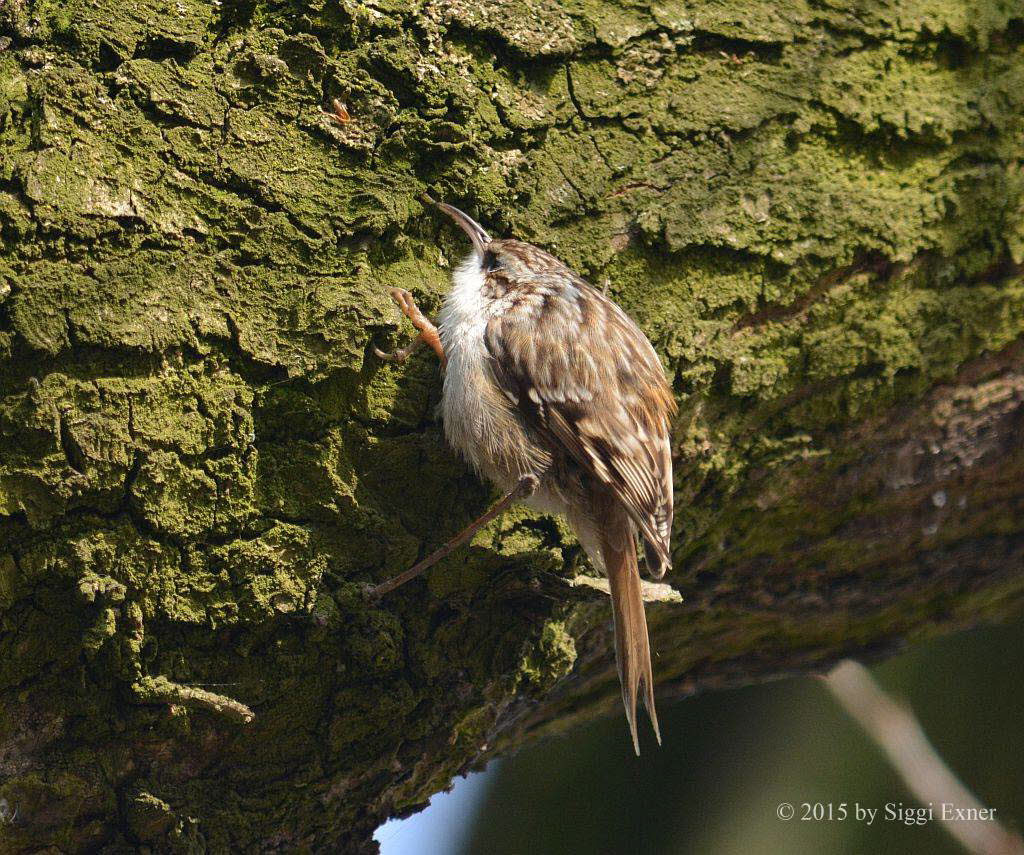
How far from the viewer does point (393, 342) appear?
1.86m

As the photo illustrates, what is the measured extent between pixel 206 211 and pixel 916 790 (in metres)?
2.00

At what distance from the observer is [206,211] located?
5.52 ft

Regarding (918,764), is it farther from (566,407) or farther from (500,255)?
(500,255)

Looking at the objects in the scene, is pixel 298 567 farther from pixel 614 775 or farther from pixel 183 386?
pixel 614 775

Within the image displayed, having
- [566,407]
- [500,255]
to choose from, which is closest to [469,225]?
[500,255]

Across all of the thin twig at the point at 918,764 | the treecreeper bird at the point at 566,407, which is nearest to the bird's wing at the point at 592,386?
the treecreeper bird at the point at 566,407

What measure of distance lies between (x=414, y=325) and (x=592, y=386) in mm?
445

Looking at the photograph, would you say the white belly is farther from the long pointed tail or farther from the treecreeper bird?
the long pointed tail

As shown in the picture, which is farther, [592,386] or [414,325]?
[592,386]

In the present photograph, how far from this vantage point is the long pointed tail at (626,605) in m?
2.07

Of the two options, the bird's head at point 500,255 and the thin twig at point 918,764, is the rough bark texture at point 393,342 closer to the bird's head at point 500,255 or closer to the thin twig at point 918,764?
the bird's head at point 500,255

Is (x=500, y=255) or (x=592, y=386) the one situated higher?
(x=500, y=255)

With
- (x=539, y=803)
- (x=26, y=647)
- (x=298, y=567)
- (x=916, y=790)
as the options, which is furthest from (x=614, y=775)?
(x=26, y=647)

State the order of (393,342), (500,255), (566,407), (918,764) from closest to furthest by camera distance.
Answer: (393,342) → (500,255) → (566,407) → (918,764)
